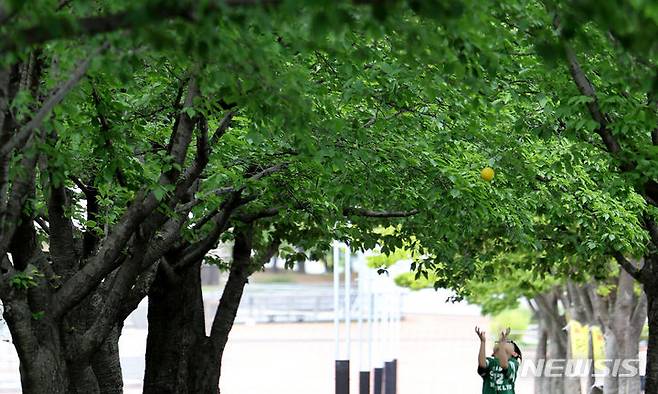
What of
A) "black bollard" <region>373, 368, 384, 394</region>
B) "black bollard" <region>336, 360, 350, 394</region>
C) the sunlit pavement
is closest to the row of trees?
"black bollard" <region>336, 360, 350, 394</region>

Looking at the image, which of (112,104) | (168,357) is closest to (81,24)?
(112,104)

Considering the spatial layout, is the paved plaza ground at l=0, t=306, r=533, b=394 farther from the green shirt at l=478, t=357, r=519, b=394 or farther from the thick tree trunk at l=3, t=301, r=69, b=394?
the thick tree trunk at l=3, t=301, r=69, b=394

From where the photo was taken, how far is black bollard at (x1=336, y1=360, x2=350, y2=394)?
22.0m

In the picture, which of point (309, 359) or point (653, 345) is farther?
point (309, 359)

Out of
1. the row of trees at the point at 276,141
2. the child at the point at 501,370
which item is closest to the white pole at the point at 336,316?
the row of trees at the point at 276,141

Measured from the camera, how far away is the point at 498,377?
15.4 meters

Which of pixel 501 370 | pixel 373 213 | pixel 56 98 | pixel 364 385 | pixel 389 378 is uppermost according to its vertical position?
pixel 373 213

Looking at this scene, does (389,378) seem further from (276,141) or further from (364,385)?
(276,141)

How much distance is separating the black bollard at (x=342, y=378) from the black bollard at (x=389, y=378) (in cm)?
770

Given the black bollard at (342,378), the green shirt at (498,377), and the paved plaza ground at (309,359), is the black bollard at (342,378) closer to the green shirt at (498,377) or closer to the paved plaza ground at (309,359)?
the green shirt at (498,377)

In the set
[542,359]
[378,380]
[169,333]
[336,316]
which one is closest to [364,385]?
[336,316]

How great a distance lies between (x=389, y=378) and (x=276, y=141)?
18.2 meters

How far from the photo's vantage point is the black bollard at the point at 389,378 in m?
30.0

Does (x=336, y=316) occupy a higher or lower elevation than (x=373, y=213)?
lower
